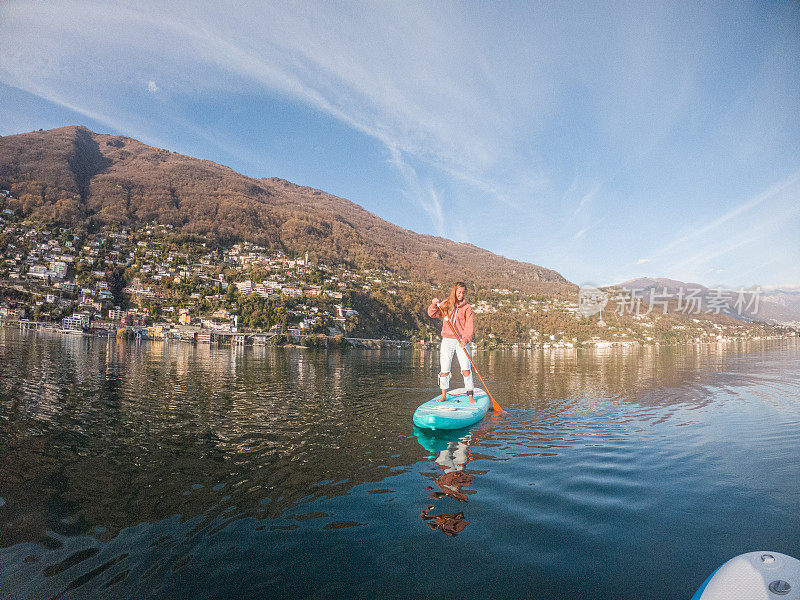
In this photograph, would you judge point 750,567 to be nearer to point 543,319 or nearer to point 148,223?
point 543,319

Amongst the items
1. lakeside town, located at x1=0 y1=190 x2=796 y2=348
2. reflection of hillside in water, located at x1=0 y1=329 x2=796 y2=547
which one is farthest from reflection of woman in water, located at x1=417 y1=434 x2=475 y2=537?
lakeside town, located at x1=0 y1=190 x2=796 y2=348

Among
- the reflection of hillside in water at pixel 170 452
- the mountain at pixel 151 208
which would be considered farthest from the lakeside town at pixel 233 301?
the reflection of hillside in water at pixel 170 452

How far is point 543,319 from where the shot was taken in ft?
436

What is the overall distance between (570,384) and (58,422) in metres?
22.2

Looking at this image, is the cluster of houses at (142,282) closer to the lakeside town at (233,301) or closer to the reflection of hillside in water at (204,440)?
the lakeside town at (233,301)

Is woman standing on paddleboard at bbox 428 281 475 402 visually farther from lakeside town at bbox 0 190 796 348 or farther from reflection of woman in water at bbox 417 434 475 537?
lakeside town at bbox 0 190 796 348

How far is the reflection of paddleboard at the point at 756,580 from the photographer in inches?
109

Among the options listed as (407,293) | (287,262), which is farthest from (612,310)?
(287,262)

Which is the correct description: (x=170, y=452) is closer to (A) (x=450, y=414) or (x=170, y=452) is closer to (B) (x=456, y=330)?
(A) (x=450, y=414)

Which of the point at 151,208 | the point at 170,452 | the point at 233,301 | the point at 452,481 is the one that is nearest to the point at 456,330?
the point at 452,481

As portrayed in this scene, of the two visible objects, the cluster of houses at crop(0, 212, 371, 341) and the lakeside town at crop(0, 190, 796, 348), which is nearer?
the cluster of houses at crop(0, 212, 371, 341)

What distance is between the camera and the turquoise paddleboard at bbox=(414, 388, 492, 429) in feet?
33.5

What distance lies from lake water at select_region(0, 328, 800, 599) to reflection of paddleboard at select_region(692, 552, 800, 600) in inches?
36.7

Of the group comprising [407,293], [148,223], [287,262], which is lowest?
[407,293]
